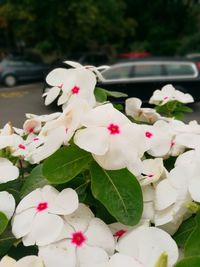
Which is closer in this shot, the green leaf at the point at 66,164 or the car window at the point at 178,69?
the green leaf at the point at 66,164

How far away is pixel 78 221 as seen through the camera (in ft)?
2.79

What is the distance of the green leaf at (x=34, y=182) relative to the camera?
95cm

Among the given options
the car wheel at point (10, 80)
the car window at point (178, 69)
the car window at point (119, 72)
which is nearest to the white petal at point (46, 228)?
the car window at point (119, 72)

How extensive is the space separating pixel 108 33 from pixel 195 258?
16.1 metres

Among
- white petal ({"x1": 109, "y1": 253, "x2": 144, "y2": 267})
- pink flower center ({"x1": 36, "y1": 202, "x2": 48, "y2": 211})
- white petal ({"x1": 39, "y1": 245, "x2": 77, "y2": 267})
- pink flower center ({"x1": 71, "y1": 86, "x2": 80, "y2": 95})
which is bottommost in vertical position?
white petal ({"x1": 39, "y1": 245, "x2": 77, "y2": 267})

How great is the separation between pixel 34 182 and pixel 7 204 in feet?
0.31

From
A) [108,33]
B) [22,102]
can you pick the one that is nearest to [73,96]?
[22,102]

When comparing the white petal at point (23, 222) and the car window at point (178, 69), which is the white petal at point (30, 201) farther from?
the car window at point (178, 69)

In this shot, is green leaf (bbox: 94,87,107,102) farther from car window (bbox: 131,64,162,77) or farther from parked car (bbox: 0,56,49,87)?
parked car (bbox: 0,56,49,87)

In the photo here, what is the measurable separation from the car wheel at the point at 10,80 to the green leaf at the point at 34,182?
42.1ft

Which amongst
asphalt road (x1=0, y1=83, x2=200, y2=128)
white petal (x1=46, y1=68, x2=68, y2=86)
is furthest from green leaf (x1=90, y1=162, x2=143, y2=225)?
asphalt road (x1=0, y1=83, x2=200, y2=128)

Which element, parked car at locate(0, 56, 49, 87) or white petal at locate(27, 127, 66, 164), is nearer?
white petal at locate(27, 127, 66, 164)

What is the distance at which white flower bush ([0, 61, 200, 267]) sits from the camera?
0.79 m

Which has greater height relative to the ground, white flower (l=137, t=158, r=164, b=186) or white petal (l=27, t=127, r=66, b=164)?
white petal (l=27, t=127, r=66, b=164)
